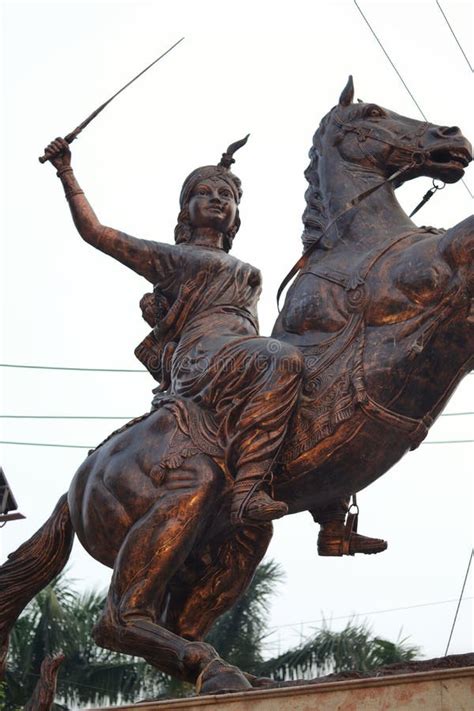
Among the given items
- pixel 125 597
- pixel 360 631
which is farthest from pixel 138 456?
pixel 360 631

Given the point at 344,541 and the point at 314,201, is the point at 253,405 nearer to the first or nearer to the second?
the point at 344,541

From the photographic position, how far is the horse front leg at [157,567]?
746cm

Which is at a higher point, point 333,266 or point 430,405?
point 333,266

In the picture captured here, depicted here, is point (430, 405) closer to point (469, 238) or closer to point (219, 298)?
point (469, 238)

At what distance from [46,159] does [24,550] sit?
232cm

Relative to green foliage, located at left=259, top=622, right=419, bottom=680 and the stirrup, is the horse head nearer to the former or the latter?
the stirrup

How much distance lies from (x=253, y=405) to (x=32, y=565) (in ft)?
5.74

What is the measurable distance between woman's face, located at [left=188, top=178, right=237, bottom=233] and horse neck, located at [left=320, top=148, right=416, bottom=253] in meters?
0.60

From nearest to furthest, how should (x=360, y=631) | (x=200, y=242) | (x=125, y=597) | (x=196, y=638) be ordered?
1. (x=125, y=597)
2. (x=196, y=638)
3. (x=200, y=242)
4. (x=360, y=631)

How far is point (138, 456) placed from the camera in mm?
7867

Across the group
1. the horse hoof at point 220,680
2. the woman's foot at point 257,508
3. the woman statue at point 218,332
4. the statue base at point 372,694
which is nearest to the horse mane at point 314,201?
the woman statue at point 218,332

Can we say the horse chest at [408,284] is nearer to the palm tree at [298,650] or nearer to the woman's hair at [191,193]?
the woman's hair at [191,193]

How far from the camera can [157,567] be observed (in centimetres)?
754

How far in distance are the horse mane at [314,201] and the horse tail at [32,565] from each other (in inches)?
85.7
